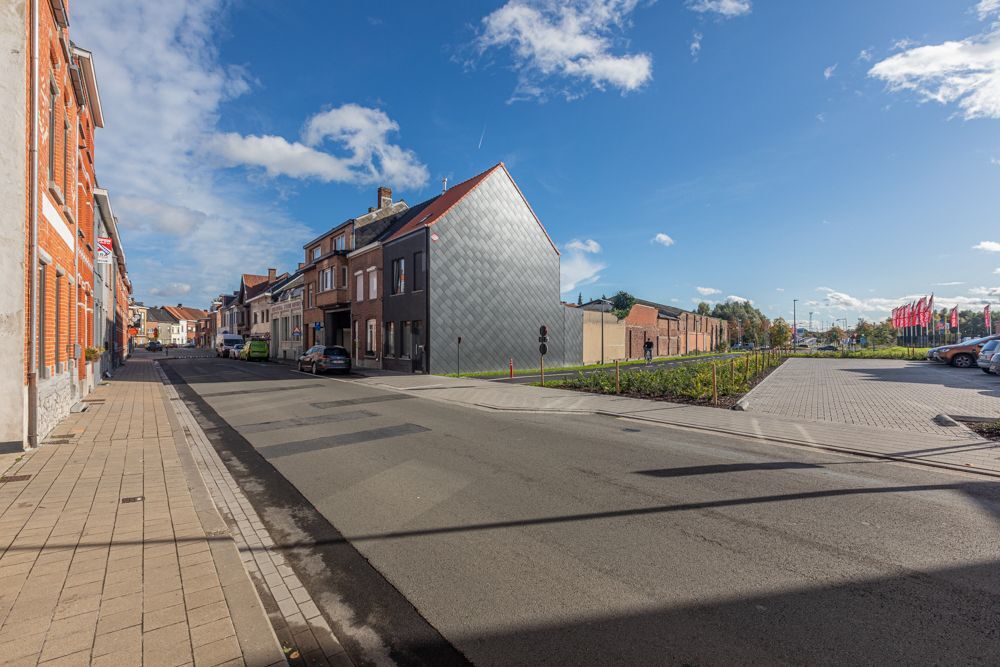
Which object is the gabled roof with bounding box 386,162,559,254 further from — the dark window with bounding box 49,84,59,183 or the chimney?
the dark window with bounding box 49,84,59,183

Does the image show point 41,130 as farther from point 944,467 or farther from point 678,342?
point 678,342

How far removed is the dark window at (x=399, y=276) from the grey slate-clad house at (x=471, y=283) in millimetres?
54

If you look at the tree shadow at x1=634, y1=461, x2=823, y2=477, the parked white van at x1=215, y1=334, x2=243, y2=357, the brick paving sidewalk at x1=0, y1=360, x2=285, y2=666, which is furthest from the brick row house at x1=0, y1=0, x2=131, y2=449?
the parked white van at x1=215, y1=334, x2=243, y2=357

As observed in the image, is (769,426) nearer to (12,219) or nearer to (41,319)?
(41,319)

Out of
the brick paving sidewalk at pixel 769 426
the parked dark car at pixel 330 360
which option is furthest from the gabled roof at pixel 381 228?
the brick paving sidewalk at pixel 769 426

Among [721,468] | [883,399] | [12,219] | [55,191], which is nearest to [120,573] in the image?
[721,468]

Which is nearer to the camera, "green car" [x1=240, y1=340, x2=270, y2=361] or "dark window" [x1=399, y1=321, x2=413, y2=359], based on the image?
"dark window" [x1=399, y1=321, x2=413, y2=359]

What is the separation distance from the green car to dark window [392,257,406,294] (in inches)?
749

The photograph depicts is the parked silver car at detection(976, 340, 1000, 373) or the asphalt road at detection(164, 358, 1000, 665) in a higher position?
the parked silver car at detection(976, 340, 1000, 373)

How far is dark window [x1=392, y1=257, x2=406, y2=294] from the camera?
25.4 metres

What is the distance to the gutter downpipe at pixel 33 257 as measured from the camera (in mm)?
7246

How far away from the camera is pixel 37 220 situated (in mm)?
7504

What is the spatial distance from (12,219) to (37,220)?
1.56 feet

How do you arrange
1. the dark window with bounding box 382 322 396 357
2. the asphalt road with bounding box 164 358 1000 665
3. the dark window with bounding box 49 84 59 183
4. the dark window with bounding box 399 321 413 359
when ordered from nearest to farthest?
the asphalt road with bounding box 164 358 1000 665 → the dark window with bounding box 49 84 59 183 → the dark window with bounding box 399 321 413 359 → the dark window with bounding box 382 322 396 357
